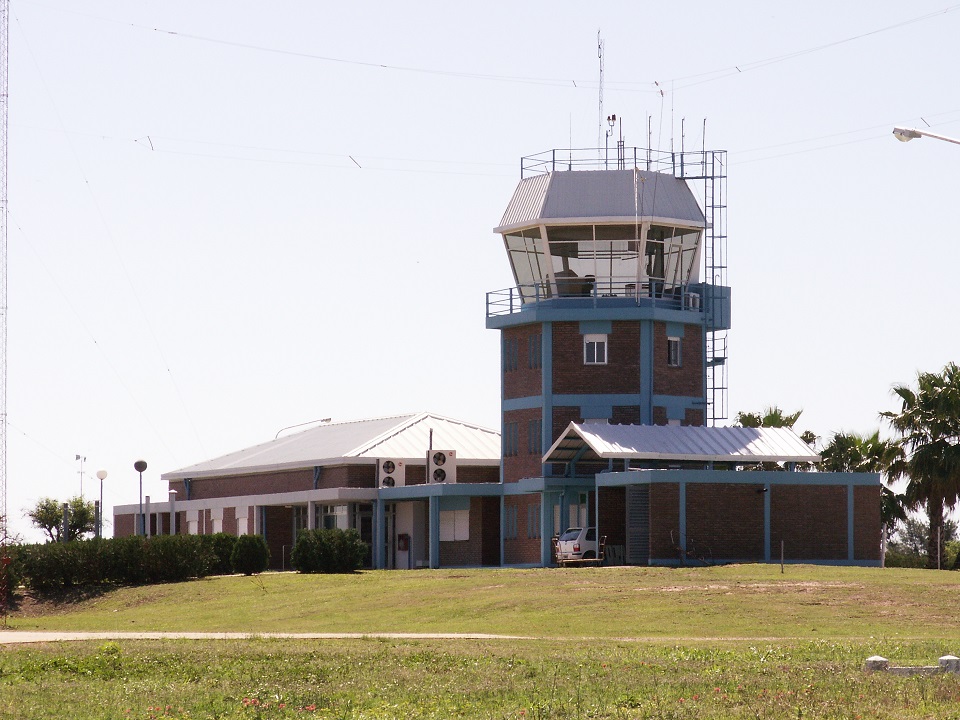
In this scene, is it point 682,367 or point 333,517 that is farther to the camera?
point 333,517

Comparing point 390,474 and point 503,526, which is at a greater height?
point 390,474

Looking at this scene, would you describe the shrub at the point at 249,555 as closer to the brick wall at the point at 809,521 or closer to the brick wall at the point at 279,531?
the brick wall at the point at 279,531

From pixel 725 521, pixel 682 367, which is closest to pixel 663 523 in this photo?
pixel 725 521

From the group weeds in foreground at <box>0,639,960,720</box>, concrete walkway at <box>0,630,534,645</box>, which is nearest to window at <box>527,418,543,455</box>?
concrete walkway at <box>0,630,534,645</box>

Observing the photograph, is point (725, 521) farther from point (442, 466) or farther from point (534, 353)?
point (442, 466)

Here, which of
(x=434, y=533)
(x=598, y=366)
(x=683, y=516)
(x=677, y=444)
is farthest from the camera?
(x=434, y=533)

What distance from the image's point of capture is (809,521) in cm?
5472

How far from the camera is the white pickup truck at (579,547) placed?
56281mm

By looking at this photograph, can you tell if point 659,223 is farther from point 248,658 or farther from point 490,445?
point 248,658

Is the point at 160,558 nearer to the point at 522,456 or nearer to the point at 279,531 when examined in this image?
the point at 522,456

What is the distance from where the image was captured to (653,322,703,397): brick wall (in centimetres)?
6150

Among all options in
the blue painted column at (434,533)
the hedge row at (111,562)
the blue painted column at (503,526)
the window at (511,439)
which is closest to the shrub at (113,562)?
the hedge row at (111,562)

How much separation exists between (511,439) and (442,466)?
15.2 ft

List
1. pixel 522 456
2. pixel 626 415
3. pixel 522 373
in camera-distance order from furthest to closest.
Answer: pixel 522 373
pixel 522 456
pixel 626 415
